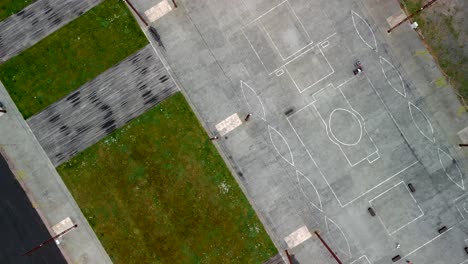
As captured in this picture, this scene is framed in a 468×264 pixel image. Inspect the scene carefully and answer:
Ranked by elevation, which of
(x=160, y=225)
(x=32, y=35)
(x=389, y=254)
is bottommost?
(x=389, y=254)

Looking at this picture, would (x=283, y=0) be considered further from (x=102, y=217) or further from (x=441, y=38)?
(x=102, y=217)

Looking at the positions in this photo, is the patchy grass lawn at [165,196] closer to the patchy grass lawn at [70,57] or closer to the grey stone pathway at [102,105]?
the grey stone pathway at [102,105]

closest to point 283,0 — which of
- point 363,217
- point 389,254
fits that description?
point 363,217

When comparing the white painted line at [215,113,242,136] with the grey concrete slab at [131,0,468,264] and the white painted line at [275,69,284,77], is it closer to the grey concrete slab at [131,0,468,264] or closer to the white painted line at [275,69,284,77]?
the grey concrete slab at [131,0,468,264]

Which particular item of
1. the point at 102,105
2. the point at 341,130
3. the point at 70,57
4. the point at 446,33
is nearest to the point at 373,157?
the point at 341,130

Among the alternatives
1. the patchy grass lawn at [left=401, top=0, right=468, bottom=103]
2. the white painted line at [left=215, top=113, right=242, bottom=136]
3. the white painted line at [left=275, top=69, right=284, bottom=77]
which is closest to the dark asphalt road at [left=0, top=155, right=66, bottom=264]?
the white painted line at [left=215, top=113, right=242, bottom=136]

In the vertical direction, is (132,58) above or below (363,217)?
above
